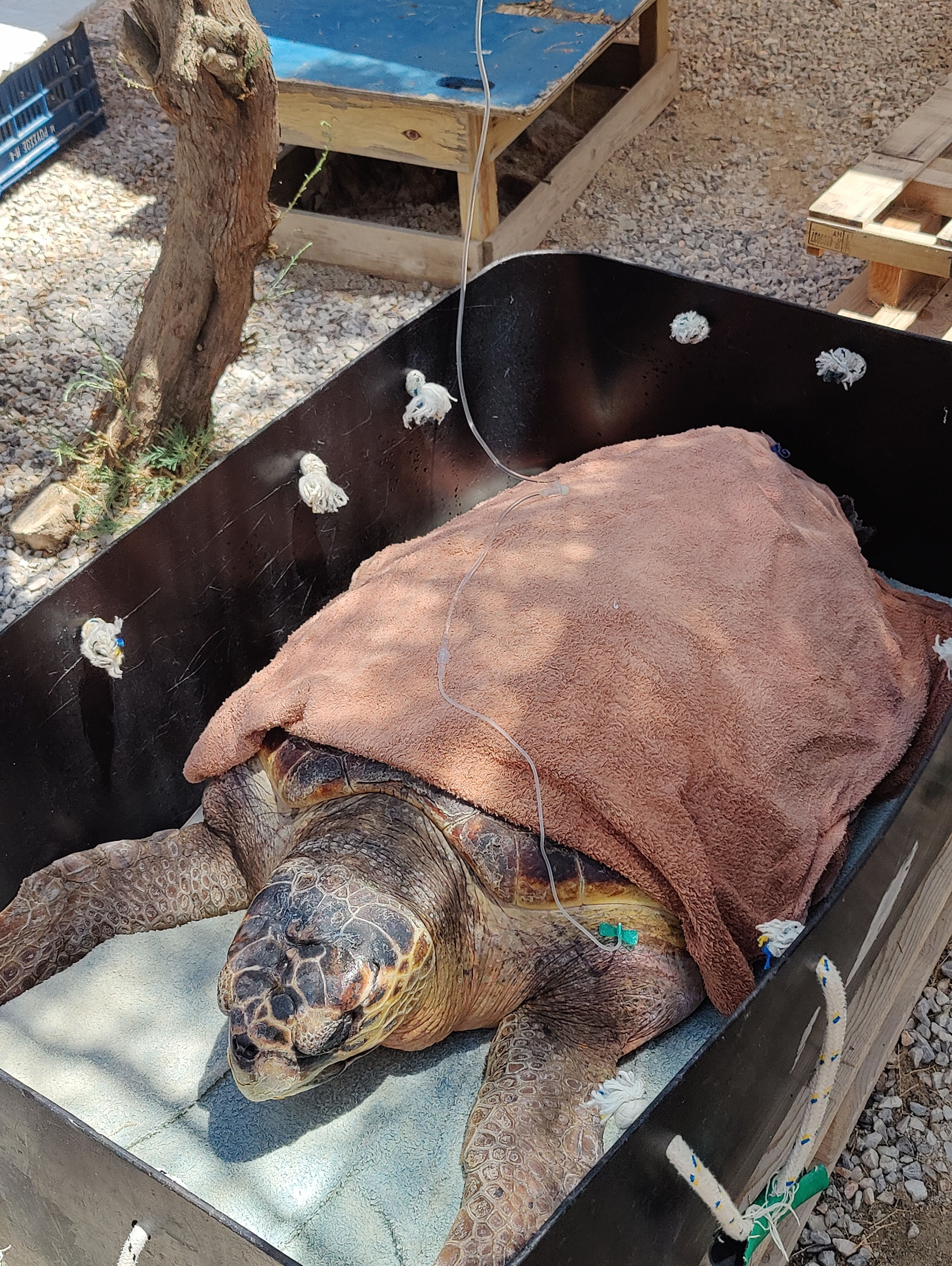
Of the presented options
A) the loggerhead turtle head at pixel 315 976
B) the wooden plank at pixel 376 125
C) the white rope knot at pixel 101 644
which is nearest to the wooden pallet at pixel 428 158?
the wooden plank at pixel 376 125

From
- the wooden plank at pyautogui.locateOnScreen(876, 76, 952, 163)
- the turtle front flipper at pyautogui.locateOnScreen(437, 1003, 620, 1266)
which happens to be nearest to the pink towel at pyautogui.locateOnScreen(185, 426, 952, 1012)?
the turtle front flipper at pyautogui.locateOnScreen(437, 1003, 620, 1266)

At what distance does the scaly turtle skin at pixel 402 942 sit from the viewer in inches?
66.1

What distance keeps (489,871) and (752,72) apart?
4.61 m

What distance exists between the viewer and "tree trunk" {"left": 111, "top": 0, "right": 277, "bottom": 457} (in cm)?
272

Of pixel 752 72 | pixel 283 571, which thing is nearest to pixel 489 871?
pixel 283 571

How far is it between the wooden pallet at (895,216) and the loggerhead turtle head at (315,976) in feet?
8.21

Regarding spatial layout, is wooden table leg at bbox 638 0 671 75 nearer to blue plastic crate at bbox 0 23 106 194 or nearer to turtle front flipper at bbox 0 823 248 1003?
blue plastic crate at bbox 0 23 106 194

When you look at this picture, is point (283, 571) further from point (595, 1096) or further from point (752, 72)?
point (752, 72)

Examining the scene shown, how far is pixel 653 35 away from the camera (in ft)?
16.3

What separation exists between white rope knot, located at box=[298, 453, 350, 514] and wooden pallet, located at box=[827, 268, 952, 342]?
66.2 inches

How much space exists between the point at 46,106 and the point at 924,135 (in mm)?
3381

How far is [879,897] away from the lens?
6.25ft

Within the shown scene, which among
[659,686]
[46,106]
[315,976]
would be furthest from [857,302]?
[46,106]

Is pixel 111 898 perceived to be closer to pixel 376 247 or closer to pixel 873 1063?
pixel 873 1063
